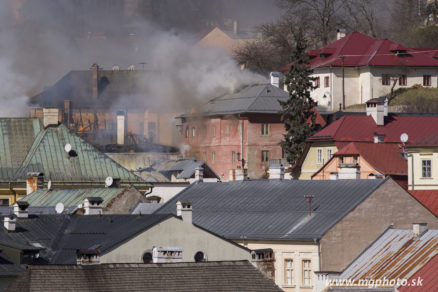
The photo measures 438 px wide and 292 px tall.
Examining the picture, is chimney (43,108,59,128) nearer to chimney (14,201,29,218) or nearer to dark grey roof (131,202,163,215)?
dark grey roof (131,202,163,215)

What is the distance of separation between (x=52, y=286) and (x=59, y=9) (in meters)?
116

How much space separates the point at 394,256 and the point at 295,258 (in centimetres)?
518

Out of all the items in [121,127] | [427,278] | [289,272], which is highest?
[121,127]

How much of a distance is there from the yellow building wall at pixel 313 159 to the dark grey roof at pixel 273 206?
18.9 meters

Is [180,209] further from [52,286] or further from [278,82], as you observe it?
[278,82]

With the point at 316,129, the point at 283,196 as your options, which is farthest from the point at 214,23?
the point at 283,196

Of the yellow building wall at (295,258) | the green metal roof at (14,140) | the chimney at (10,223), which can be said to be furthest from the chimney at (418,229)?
the green metal roof at (14,140)

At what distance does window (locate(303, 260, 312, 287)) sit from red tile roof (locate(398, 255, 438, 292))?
7710 millimetres

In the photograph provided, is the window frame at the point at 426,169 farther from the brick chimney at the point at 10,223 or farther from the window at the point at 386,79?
the window at the point at 386,79

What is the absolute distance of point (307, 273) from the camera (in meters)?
53.0

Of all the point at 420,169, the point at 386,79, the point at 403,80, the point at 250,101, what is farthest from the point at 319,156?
the point at 403,80

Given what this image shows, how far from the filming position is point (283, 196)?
59188 mm

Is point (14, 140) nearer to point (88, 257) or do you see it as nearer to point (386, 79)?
point (386, 79)

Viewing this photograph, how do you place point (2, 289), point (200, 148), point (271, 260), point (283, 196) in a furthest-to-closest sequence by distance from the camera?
point (200, 148) → point (283, 196) → point (271, 260) → point (2, 289)
